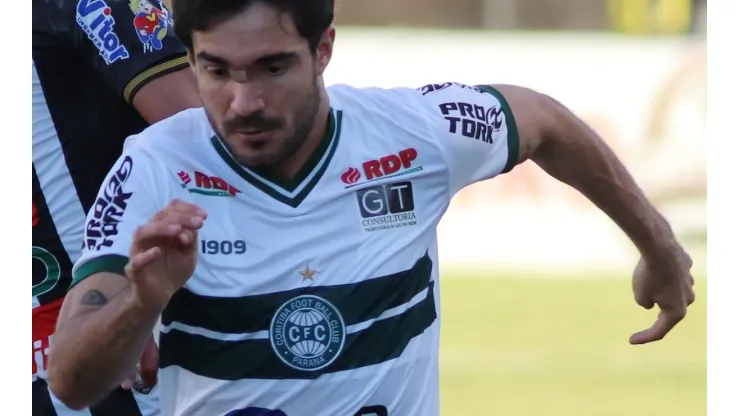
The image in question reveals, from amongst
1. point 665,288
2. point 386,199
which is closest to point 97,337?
point 386,199

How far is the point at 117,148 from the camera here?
373cm

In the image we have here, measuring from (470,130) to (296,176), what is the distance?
1.56 feet

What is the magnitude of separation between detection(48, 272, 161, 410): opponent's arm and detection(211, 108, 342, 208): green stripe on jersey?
0.46m

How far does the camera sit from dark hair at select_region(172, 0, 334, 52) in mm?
2943

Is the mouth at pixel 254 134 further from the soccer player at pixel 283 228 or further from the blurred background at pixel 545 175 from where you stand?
the blurred background at pixel 545 175

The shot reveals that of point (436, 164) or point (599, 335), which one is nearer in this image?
point (436, 164)

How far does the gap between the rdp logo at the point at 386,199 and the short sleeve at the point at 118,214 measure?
525mm

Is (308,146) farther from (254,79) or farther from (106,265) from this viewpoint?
(106,265)

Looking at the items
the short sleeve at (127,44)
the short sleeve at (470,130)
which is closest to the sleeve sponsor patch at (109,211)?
the short sleeve at (127,44)

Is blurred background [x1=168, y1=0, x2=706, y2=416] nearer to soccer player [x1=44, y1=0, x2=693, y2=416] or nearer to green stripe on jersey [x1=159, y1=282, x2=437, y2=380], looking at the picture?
soccer player [x1=44, y1=0, x2=693, y2=416]

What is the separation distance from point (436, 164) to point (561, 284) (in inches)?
407

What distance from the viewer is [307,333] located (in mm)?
3012
